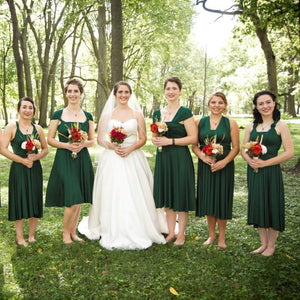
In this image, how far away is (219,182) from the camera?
5.23 m

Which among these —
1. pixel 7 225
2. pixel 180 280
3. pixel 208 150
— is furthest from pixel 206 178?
pixel 7 225

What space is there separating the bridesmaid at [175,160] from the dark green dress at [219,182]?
0.88 ft

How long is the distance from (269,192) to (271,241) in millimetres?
843

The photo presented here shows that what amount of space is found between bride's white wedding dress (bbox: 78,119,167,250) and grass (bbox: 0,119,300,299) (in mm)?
Result: 249

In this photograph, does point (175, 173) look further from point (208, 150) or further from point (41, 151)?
point (41, 151)

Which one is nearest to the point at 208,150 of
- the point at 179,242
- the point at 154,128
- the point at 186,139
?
the point at 186,139

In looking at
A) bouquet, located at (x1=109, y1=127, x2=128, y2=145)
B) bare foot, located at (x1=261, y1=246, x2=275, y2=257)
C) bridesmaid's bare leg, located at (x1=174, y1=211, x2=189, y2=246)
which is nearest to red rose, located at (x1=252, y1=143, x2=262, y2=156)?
bare foot, located at (x1=261, y1=246, x2=275, y2=257)

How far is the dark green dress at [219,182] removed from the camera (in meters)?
5.18

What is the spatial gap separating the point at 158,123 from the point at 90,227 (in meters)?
2.36

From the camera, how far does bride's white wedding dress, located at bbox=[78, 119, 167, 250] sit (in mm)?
5453

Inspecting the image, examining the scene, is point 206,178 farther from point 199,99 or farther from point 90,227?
point 199,99

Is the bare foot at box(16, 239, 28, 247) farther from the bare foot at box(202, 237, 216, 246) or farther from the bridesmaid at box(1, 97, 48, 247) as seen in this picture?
the bare foot at box(202, 237, 216, 246)

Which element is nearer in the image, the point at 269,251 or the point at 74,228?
the point at 269,251

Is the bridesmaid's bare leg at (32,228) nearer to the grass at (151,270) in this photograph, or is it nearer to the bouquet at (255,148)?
the grass at (151,270)
